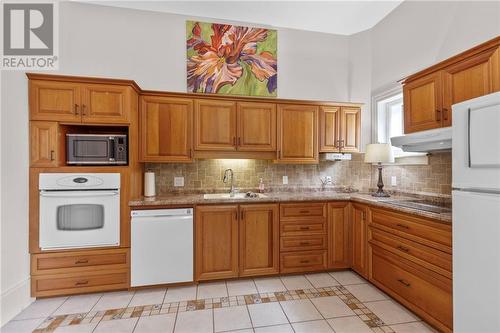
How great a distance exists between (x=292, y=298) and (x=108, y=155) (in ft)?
7.69

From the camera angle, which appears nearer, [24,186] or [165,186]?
Result: [24,186]

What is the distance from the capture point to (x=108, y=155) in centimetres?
249

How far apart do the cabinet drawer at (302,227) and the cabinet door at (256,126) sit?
0.96m

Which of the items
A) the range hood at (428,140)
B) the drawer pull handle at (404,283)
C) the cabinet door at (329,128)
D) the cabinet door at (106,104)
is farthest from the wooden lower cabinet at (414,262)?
Result: the cabinet door at (106,104)

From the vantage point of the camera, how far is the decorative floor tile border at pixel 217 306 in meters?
2.00

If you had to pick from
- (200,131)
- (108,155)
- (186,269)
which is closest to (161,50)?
(200,131)

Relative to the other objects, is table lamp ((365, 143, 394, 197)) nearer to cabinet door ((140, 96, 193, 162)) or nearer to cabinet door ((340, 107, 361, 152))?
cabinet door ((340, 107, 361, 152))

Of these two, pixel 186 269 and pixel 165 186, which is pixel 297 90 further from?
pixel 186 269

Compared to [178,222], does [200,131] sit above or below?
above

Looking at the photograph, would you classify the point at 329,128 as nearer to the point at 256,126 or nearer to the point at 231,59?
the point at 256,126

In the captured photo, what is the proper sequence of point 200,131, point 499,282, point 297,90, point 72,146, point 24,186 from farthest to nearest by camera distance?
point 297,90
point 200,131
point 72,146
point 24,186
point 499,282

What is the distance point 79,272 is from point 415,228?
10.3ft

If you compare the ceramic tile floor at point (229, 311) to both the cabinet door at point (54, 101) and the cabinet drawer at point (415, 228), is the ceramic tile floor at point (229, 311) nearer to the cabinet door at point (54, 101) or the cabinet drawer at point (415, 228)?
the cabinet drawer at point (415, 228)

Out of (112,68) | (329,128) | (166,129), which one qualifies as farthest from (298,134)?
(112,68)
